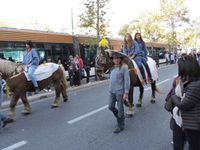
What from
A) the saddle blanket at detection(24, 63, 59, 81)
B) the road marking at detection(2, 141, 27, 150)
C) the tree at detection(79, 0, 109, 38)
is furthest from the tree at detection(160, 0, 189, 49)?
the road marking at detection(2, 141, 27, 150)

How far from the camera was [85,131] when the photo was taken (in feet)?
28.1

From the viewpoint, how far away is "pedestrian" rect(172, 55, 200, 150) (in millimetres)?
4562

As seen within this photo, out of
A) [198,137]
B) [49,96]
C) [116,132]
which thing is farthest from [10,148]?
[49,96]

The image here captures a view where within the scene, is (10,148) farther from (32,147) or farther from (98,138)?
(98,138)

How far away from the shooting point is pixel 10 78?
11.0 metres

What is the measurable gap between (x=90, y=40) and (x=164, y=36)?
3386 centimetres

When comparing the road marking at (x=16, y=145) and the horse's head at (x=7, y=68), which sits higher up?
the horse's head at (x=7, y=68)

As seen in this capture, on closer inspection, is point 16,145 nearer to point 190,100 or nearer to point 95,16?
point 190,100

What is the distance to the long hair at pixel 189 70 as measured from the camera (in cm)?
462

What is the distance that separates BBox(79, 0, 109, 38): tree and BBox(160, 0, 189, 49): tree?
107 ft

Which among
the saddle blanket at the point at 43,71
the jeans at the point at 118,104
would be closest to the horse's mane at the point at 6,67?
the saddle blanket at the point at 43,71

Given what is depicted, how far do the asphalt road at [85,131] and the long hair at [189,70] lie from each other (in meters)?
2.60

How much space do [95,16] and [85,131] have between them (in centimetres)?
1893

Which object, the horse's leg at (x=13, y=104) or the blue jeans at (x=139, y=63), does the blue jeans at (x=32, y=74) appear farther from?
the blue jeans at (x=139, y=63)
